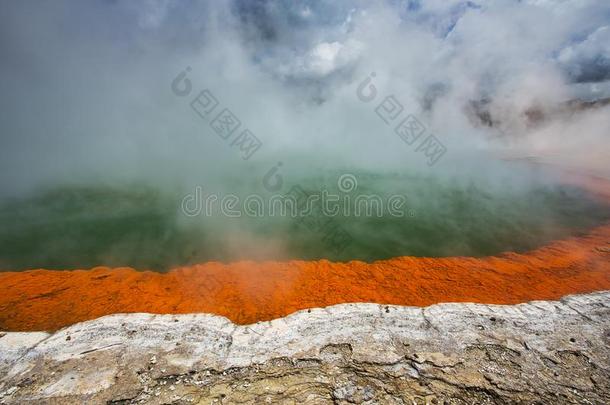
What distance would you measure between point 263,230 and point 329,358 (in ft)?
17.0

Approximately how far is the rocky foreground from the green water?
2715mm

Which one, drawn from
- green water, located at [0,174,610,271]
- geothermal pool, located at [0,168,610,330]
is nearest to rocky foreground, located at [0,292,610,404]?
geothermal pool, located at [0,168,610,330]

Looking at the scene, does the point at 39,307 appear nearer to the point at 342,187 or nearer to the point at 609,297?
the point at 609,297

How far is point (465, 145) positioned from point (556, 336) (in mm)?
28880

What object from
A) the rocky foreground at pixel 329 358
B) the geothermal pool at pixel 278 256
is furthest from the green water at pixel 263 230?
the rocky foreground at pixel 329 358

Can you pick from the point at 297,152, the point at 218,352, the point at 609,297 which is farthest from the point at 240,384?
the point at 297,152

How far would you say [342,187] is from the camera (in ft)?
40.4

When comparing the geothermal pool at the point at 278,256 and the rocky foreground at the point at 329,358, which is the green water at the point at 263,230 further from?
the rocky foreground at the point at 329,358

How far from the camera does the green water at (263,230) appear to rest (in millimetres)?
6887

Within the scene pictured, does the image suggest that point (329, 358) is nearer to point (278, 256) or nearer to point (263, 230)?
point (278, 256)

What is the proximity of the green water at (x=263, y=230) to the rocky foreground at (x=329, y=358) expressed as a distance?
272 cm

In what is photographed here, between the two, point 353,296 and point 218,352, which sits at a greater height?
point 353,296

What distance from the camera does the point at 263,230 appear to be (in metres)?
8.18

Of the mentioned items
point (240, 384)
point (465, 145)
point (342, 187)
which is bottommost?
point (240, 384)
